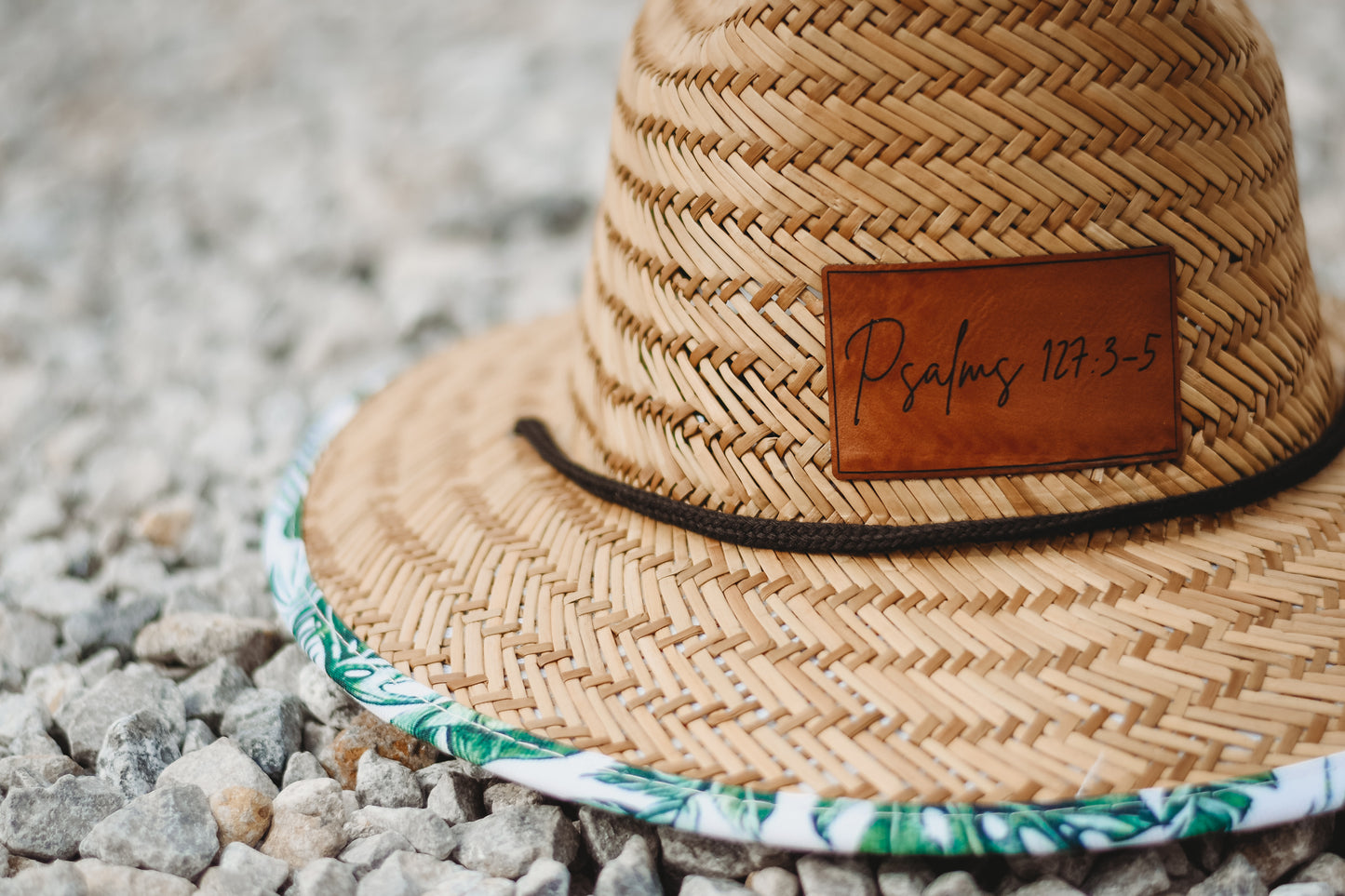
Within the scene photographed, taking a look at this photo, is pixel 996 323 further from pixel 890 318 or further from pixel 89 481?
pixel 89 481

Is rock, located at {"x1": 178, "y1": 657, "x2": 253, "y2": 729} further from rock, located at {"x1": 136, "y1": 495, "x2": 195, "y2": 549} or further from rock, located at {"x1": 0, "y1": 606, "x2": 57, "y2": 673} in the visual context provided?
rock, located at {"x1": 136, "y1": 495, "x2": 195, "y2": 549}

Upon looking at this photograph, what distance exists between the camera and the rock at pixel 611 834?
902 mm

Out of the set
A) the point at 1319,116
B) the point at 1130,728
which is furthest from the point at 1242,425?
the point at 1319,116

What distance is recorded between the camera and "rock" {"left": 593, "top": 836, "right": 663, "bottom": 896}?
847 mm

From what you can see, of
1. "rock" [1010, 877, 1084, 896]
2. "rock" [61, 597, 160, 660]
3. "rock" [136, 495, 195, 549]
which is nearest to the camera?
"rock" [1010, 877, 1084, 896]

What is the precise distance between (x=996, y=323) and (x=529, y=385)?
2.44ft

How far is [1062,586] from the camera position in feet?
2.81

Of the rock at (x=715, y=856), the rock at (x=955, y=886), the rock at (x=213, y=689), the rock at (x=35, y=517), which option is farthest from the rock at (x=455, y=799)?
the rock at (x=35, y=517)

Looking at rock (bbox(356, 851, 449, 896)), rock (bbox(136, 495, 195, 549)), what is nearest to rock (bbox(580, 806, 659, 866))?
rock (bbox(356, 851, 449, 896))

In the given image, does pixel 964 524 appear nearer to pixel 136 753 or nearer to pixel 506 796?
pixel 506 796

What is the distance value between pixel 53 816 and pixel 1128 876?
948 millimetres

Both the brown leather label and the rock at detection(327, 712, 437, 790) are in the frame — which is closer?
the brown leather label

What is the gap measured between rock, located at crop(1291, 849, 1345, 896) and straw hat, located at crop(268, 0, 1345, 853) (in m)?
0.17

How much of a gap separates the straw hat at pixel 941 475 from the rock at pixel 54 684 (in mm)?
437
